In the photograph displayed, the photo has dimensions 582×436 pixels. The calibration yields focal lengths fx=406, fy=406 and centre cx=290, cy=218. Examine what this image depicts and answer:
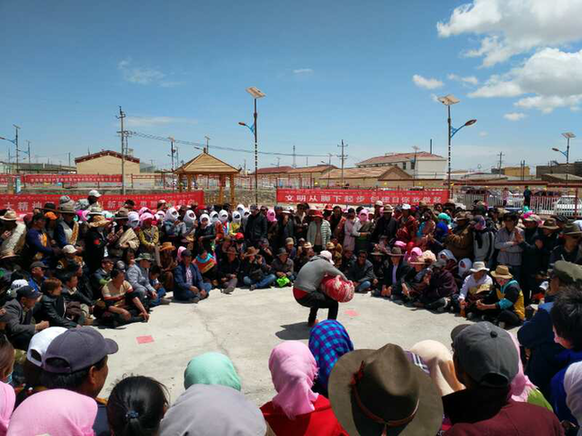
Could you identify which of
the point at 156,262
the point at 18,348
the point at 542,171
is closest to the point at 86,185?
the point at 156,262

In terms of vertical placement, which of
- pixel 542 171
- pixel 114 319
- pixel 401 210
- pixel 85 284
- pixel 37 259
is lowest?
pixel 114 319

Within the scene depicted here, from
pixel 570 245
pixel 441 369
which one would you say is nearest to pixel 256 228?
pixel 570 245

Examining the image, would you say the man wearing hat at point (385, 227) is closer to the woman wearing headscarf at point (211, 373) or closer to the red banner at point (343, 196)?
the woman wearing headscarf at point (211, 373)

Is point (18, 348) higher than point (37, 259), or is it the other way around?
point (37, 259)

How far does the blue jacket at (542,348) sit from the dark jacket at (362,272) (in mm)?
5291

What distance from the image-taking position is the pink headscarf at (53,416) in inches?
67.3

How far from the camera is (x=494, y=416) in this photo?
1757 mm

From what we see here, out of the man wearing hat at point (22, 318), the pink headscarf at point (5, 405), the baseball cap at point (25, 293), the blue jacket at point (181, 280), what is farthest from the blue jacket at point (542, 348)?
the blue jacket at point (181, 280)

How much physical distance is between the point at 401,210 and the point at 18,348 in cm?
746

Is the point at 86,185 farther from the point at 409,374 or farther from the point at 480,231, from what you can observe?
the point at 409,374

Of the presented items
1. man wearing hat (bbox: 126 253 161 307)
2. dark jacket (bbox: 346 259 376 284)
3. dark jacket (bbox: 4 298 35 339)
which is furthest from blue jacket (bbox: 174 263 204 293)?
dark jacket (bbox: 346 259 376 284)

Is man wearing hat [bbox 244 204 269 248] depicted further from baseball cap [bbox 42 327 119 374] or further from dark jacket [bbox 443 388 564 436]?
dark jacket [bbox 443 388 564 436]

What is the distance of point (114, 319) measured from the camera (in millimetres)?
6102

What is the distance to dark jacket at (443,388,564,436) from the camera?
5.55 feet
